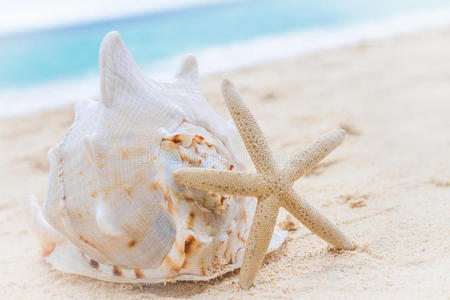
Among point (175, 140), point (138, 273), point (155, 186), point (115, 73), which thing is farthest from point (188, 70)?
point (138, 273)

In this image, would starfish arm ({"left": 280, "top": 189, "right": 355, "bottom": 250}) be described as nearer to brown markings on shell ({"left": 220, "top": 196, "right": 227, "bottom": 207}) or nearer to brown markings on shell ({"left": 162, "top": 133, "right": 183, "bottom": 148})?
brown markings on shell ({"left": 220, "top": 196, "right": 227, "bottom": 207})

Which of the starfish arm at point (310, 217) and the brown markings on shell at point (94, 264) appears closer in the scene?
the starfish arm at point (310, 217)

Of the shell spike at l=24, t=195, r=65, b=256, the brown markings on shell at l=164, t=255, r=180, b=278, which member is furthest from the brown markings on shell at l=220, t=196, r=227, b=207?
the shell spike at l=24, t=195, r=65, b=256

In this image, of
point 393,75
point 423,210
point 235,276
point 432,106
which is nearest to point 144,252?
point 235,276

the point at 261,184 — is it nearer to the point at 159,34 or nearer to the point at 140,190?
the point at 140,190

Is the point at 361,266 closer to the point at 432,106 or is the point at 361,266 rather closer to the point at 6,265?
the point at 6,265

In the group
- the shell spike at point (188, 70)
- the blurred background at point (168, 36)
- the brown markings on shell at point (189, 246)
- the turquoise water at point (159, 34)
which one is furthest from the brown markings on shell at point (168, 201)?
the turquoise water at point (159, 34)

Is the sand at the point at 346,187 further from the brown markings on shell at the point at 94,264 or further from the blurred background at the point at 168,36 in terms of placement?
the blurred background at the point at 168,36
